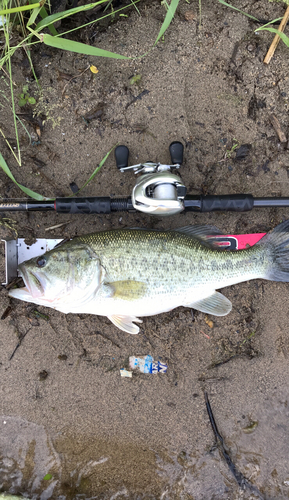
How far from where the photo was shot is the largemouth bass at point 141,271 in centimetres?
269

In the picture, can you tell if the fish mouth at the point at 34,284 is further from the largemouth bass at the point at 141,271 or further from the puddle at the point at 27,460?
the puddle at the point at 27,460

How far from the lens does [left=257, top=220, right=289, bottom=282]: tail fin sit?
117 inches

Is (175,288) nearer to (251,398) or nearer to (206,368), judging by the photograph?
(206,368)

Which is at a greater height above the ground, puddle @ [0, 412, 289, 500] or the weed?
the weed

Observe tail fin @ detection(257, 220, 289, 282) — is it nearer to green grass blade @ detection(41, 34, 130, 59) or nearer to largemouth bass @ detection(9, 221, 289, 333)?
largemouth bass @ detection(9, 221, 289, 333)

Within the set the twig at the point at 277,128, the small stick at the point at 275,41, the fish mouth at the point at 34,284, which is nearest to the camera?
the fish mouth at the point at 34,284

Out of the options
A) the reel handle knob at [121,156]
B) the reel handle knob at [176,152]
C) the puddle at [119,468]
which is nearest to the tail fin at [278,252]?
the reel handle knob at [176,152]

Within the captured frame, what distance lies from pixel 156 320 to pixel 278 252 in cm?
140

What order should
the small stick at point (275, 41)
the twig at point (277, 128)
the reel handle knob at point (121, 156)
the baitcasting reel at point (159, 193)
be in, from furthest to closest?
the twig at point (277, 128), the small stick at point (275, 41), the reel handle knob at point (121, 156), the baitcasting reel at point (159, 193)

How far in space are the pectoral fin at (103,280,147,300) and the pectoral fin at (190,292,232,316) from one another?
0.58 m

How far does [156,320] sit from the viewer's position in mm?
3193

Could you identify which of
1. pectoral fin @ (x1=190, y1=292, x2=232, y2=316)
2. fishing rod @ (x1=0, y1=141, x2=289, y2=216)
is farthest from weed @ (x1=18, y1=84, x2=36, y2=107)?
pectoral fin @ (x1=190, y1=292, x2=232, y2=316)

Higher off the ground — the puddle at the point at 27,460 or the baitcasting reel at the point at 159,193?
the baitcasting reel at the point at 159,193

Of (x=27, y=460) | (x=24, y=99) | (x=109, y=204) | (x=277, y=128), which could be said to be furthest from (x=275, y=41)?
(x=27, y=460)
